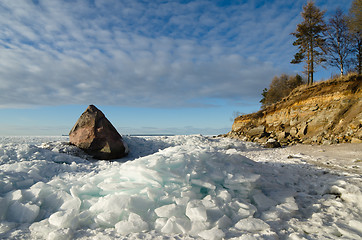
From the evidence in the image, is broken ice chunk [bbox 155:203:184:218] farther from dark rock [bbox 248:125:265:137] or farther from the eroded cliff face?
dark rock [bbox 248:125:265:137]

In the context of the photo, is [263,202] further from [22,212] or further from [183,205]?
[22,212]

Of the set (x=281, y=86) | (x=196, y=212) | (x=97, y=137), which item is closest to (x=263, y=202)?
(x=196, y=212)

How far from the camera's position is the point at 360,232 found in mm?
1856

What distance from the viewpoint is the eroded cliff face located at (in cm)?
802

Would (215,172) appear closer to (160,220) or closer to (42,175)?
(160,220)

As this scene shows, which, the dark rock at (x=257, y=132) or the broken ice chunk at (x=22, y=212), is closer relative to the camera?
the broken ice chunk at (x=22, y=212)

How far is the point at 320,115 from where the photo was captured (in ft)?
31.5

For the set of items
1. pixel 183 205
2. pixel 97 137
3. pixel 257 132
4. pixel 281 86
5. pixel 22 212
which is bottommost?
pixel 22 212

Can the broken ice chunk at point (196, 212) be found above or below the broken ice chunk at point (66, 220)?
above

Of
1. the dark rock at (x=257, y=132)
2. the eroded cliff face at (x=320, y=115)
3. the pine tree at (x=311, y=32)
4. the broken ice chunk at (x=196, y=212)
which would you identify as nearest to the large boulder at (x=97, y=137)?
the broken ice chunk at (x=196, y=212)

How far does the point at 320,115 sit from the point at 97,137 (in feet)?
32.8

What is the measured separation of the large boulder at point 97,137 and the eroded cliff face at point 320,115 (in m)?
8.16

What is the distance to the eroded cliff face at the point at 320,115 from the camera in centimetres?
802

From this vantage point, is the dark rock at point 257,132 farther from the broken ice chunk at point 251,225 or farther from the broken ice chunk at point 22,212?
the broken ice chunk at point 22,212
